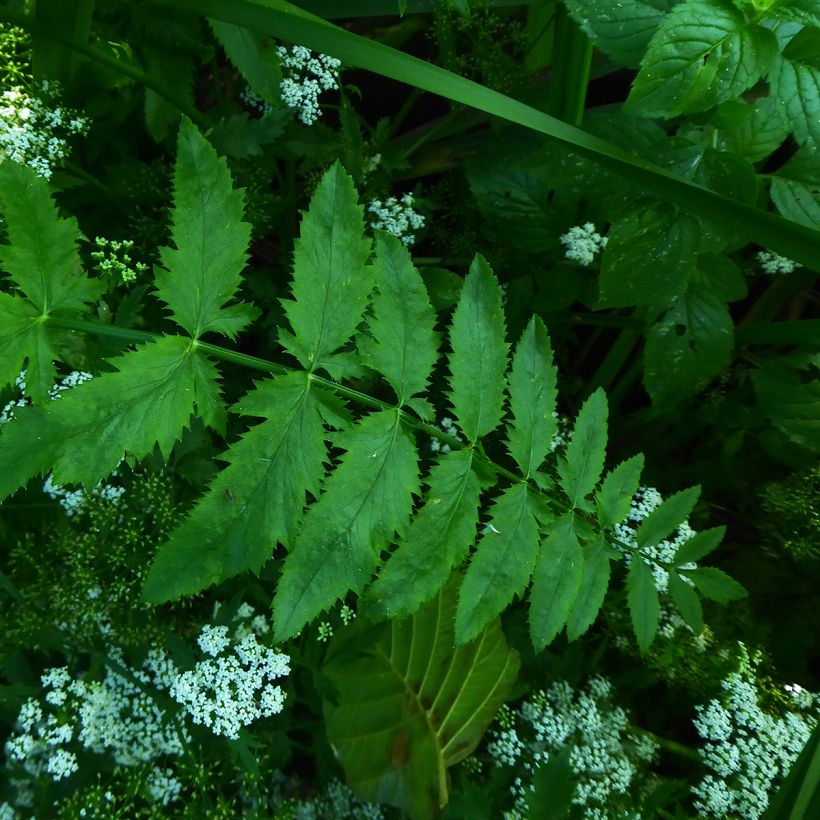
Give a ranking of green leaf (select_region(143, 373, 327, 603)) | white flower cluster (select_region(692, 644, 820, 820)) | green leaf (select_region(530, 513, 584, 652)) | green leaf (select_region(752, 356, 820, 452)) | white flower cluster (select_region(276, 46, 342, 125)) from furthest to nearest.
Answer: green leaf (select_region(752, 356, 820, 452)), white flower cluster (select_region(276, 46, 342, 125)), white flower cluster (select_region(692, 644, 820, 820)), green leaf (select_region(530, 513, 584, 652)), green leaf (select_region(143, 373, 327, 603))

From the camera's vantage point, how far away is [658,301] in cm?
226

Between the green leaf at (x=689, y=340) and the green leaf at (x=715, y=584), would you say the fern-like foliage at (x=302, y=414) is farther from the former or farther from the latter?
the green leaf at (x=689, y=340)

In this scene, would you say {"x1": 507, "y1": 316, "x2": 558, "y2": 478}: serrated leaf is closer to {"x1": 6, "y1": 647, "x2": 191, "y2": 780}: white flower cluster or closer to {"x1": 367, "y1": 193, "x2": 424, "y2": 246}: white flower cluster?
{"x1": 367, "y1": 193, "x2": 424, "y2": 246}: white flower cluster

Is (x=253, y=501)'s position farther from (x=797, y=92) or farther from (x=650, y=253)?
(x=797, y=92)

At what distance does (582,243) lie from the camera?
260 centimetres

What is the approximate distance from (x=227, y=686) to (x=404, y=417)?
37.0 inches

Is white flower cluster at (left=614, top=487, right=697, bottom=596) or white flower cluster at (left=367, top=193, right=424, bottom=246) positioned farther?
white flower cluster at (left=367, top=193, right=424, bottom=246)

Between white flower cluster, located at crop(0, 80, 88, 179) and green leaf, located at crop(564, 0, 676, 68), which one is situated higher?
green leaf, located at crop(564, 0, 676, 68)

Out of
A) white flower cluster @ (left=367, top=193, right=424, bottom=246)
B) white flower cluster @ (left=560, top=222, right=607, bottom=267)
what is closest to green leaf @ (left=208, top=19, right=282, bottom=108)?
white flower cluster @ (left=367, top=193, right=424, bottom=246)

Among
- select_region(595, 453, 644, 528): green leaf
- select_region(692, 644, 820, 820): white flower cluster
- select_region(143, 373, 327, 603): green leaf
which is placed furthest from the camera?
select_region(692, 644, 820, 820): white flower cluster

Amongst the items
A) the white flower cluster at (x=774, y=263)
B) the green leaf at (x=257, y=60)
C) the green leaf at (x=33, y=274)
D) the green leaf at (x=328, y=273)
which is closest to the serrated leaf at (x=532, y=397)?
the green leaf at (x=328, y=273)

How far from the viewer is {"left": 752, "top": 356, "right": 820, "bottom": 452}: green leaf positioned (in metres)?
2.66

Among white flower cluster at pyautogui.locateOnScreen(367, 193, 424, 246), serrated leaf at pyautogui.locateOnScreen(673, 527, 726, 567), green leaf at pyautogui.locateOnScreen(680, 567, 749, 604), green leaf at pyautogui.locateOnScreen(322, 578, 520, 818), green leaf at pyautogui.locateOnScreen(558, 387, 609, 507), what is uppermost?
white flower cluster at pyautogui.locateOnScreen(367, 193, 424, 246)

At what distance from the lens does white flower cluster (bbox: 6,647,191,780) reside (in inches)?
81.7
